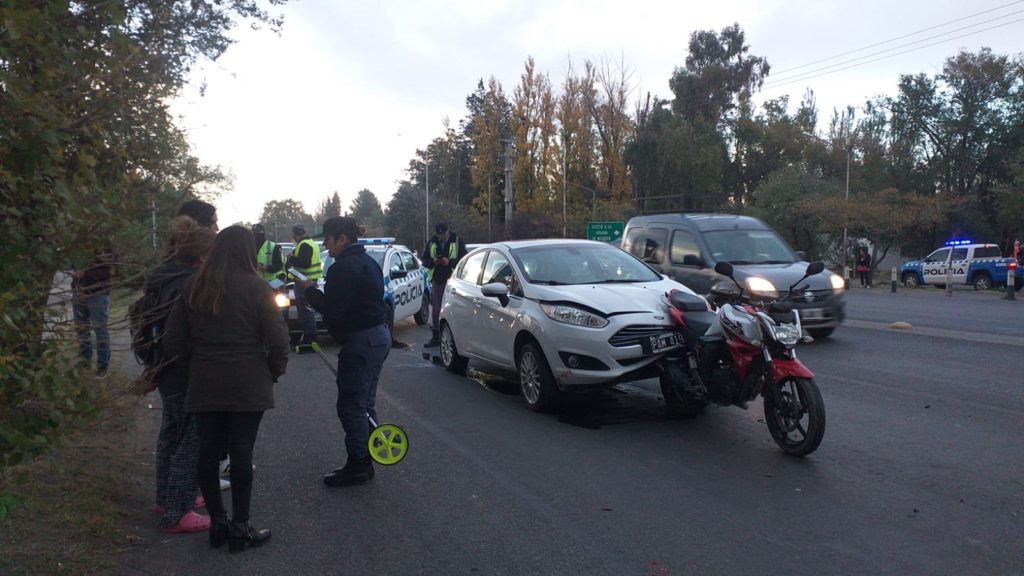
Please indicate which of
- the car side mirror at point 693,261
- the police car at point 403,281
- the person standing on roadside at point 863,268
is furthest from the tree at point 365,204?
the car side mirror at point 693,261

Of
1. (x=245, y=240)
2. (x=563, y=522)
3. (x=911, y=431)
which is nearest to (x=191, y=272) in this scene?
(x=245, y=240)

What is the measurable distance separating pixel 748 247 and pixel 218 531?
34.2 feet

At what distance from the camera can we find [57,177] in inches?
154

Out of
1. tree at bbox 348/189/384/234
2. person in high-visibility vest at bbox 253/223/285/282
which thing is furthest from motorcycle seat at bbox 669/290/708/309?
tree at bbox 348/189/384/234

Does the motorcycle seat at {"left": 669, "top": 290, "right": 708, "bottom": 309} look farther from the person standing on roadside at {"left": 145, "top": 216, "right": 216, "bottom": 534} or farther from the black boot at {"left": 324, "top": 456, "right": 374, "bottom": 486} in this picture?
the person standing on roadside at {"left": 145, "top": 216, "right": 216, "bottom": 534}

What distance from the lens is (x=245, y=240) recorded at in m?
4.75

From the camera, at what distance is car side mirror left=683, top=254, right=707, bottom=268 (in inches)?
510

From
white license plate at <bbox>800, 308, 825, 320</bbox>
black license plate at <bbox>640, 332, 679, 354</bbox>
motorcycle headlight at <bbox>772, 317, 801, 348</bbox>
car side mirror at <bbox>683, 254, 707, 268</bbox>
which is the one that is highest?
car side mirror at <bbox>683, 254, 707, 268</bbox>

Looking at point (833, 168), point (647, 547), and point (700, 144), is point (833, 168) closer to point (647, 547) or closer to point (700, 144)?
point (700, 144)

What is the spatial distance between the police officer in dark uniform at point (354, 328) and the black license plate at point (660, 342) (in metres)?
2.49

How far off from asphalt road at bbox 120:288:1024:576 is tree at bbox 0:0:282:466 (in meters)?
1.40

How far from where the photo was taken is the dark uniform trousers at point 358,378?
19.6 ft

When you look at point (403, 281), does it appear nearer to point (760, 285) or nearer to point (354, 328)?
point (760, 285)

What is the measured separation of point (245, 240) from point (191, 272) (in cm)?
70
